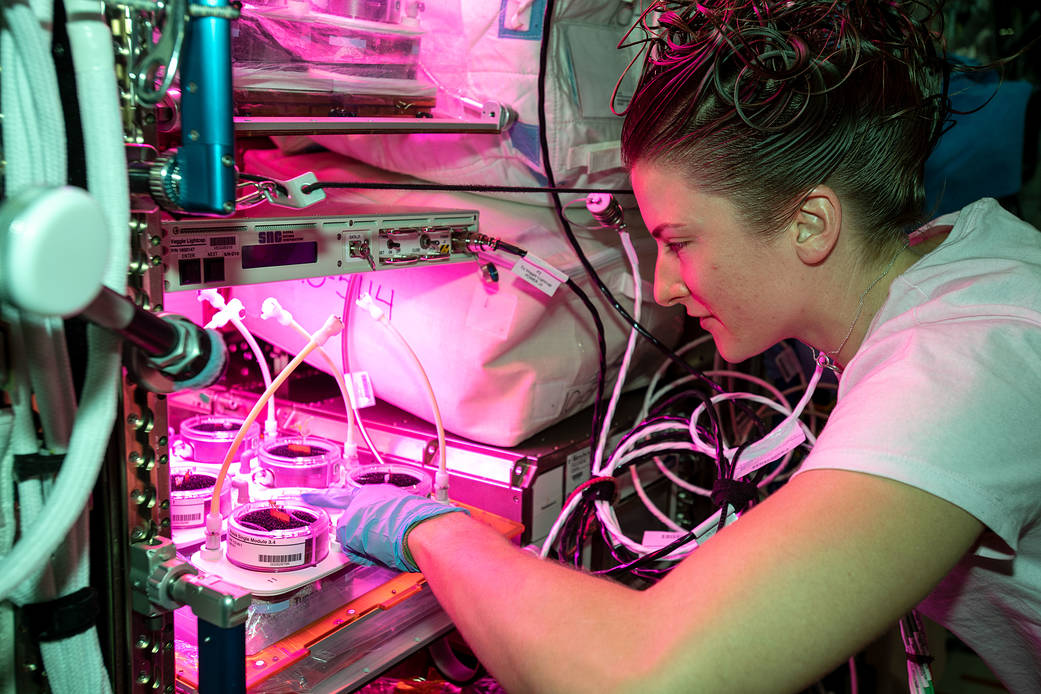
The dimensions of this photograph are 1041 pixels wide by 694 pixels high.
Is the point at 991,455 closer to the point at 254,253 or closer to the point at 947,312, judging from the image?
the point at 947,312

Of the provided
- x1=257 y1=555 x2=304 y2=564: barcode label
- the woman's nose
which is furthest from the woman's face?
x1=257 y1=555 x2=304 y2=564: barcode label

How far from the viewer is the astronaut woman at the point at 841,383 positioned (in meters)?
0.70

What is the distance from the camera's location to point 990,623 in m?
1.14

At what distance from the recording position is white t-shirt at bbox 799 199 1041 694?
0.73 m

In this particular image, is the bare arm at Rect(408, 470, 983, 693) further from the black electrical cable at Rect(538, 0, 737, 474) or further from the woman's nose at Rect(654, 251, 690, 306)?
the black electrical cable at Rect(538, 0, 737, 474)

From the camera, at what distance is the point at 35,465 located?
26.8 inches

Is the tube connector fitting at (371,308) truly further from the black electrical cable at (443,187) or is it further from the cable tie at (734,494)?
the cable tie at (734,494)

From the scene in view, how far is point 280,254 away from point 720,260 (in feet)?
1.83

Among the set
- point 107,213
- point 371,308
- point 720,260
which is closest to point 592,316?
point 371,308

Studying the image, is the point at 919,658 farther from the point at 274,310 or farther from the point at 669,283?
the point at 274,310

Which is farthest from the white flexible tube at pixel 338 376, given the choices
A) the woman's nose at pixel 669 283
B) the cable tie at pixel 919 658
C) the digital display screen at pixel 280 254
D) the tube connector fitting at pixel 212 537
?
the cable tie at pixel 919 658

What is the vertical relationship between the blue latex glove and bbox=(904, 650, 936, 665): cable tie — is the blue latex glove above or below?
above

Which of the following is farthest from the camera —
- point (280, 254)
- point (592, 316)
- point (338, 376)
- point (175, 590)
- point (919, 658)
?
point (592, 316)

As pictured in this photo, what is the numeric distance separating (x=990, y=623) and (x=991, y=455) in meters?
0.53
